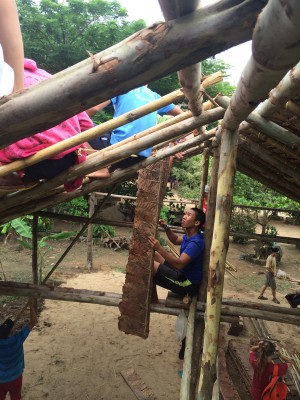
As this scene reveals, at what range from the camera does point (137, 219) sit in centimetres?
283

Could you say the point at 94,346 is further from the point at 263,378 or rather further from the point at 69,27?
the point at 69,27

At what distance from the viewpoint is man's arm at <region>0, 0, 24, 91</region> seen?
1037mm

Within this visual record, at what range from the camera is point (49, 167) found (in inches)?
75.9

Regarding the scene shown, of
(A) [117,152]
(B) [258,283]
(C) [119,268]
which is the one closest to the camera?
(A) [117,152]

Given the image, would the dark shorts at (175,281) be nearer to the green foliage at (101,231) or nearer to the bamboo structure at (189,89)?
the bamboo structure at (189,89)

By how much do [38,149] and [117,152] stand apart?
596 mm

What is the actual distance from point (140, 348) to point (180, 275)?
2.74m

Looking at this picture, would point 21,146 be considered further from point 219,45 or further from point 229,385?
point 229,385

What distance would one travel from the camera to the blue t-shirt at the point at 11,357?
137 inches

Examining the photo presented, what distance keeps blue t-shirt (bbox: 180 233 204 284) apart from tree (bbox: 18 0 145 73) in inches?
374

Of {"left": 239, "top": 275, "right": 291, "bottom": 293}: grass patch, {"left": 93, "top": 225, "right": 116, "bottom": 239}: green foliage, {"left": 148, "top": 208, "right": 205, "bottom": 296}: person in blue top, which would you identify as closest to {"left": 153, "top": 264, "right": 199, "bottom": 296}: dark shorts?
{"left": 148, "top": 208, "right": 205, "bottom": 296}: person in blue top

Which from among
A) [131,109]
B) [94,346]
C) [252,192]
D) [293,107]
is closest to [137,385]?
[94,346]

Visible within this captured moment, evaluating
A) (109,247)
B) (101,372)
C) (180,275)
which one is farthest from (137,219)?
(109,247)

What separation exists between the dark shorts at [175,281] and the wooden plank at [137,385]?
70.7 inches
